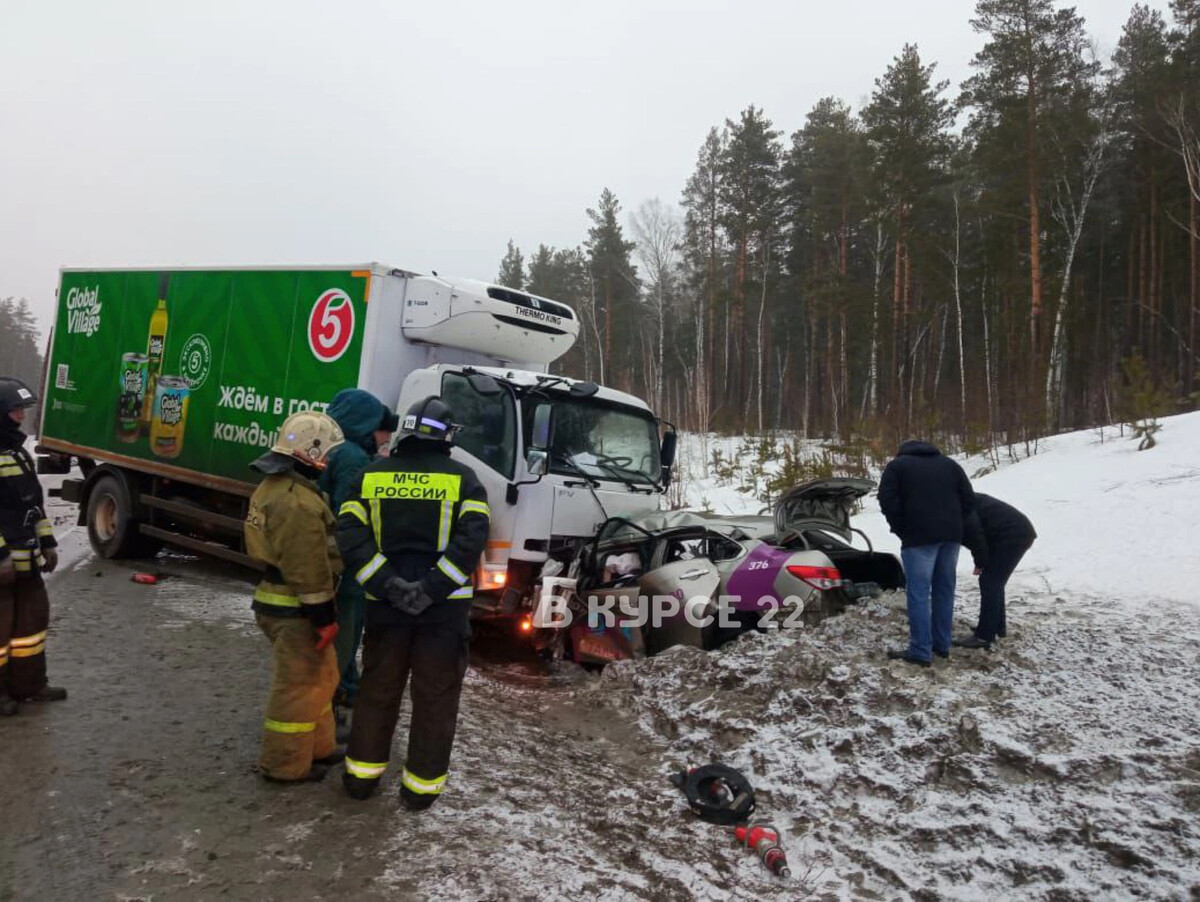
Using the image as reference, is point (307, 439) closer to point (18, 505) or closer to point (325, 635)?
point (325, 635)

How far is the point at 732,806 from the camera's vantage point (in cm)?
331

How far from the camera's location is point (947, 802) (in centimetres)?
330

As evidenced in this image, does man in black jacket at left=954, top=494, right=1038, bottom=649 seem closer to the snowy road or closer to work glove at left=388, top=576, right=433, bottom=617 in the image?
the snowy road

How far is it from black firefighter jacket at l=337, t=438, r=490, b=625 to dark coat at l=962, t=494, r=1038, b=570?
3.99m

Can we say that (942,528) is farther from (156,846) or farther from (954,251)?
(954,251)

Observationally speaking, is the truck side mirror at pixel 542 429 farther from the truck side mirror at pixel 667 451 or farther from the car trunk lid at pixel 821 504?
the car trunk lid at pixel 821 504

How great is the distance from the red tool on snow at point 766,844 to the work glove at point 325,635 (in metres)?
2.04

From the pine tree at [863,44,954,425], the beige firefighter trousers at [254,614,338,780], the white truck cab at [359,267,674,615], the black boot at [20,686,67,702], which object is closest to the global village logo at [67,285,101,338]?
the white truck cab at [359,267,674,615]

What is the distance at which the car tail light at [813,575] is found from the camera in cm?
517

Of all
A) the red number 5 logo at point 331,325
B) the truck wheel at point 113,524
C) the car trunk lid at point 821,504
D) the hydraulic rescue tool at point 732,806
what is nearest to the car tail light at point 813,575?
the car trunk lid at point 821,504

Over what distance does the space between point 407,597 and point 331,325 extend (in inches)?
182

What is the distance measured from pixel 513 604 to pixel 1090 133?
23.2m

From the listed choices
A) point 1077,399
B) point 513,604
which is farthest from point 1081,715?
point 1077,399

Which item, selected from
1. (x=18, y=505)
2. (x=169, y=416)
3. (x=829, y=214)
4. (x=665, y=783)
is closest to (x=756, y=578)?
(x=665, y=783)
